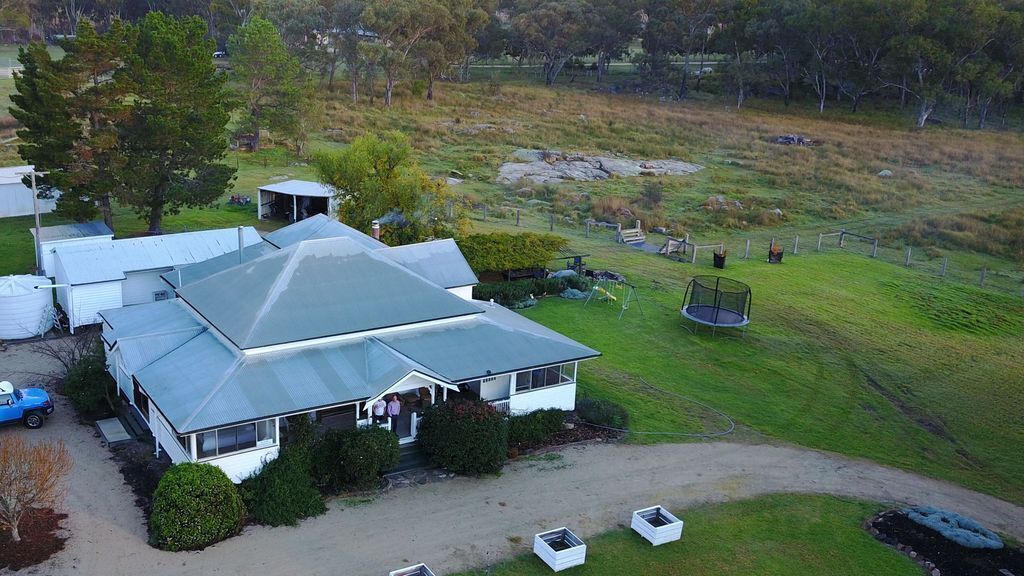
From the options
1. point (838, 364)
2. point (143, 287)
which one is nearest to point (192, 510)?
point (143, 287)

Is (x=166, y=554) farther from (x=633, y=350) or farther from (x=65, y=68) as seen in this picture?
(x=65, y=68)

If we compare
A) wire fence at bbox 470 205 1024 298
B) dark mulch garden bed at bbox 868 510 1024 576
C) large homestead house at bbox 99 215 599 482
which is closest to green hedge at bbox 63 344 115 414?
large homestead house at bbox 99 215 599 482

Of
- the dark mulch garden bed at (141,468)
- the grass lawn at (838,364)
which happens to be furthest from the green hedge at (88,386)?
the grass lawn at (838,364)

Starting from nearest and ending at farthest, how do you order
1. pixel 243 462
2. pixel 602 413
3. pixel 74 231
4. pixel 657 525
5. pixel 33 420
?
1. pixel 657 525
2. pixel 243 462
3. pixel 33 420
4. pixel 602 413
5. pixel 74 231

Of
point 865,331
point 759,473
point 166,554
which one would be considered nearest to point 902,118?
point 865,331

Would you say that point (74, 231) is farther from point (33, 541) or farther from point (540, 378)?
point (540, 378)

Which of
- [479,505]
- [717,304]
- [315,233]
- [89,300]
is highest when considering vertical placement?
[315,233]
